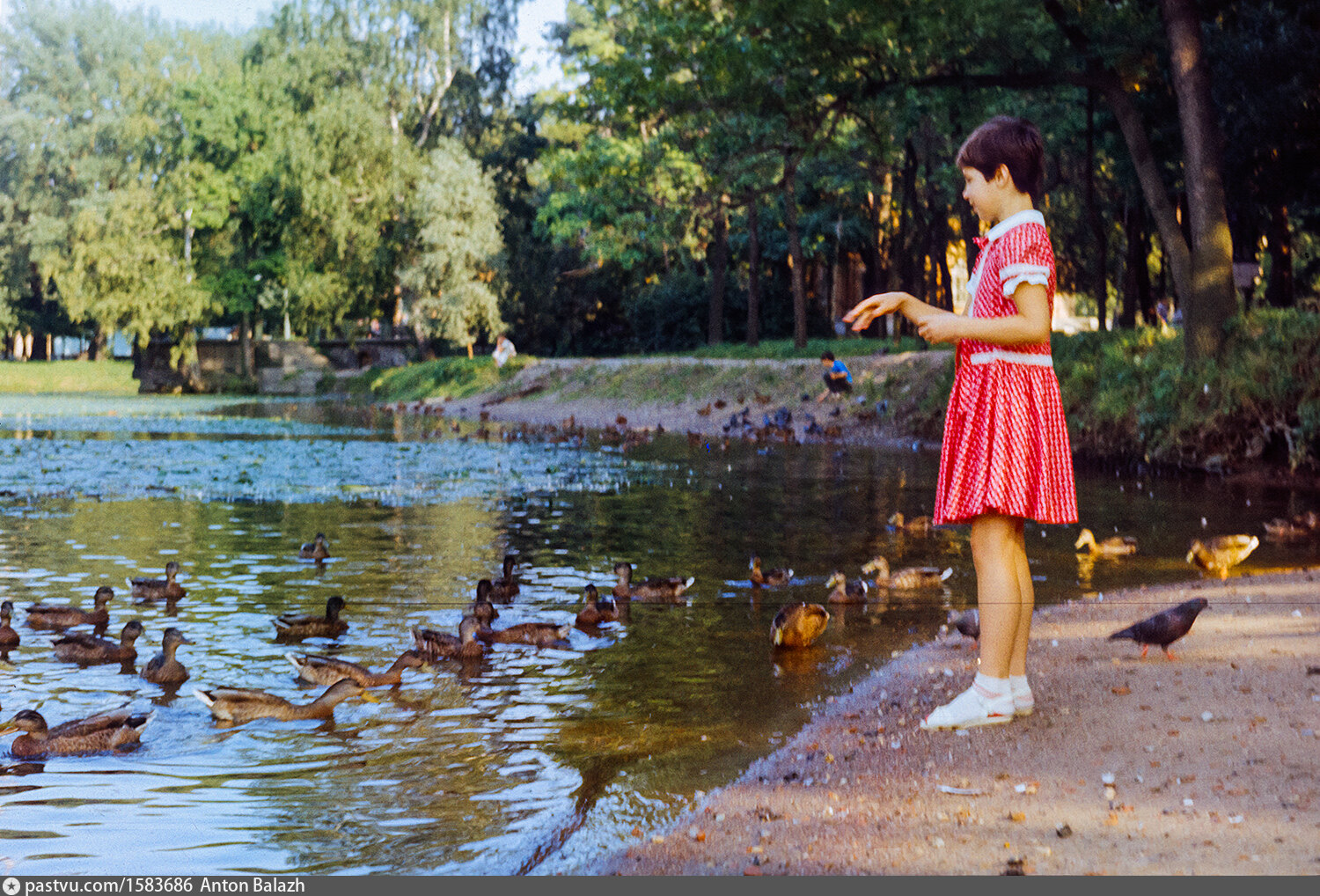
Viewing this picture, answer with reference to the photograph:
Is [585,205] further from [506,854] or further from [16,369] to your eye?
[506,854]

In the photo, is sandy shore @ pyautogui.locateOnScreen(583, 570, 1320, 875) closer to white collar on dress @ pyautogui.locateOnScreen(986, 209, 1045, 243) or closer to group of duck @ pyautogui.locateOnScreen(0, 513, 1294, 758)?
group of duck @ pyautogui.locateOnScreen(0, 513, 1294, 758)

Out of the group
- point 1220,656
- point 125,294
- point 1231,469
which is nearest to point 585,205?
point 125,294

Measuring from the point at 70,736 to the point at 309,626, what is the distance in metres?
2.75

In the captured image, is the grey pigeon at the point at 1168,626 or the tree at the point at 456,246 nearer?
the grey pigeon at the point at 1168,626

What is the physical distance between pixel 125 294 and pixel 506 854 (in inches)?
2387

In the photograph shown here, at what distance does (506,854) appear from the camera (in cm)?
502

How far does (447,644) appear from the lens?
8.52 meters

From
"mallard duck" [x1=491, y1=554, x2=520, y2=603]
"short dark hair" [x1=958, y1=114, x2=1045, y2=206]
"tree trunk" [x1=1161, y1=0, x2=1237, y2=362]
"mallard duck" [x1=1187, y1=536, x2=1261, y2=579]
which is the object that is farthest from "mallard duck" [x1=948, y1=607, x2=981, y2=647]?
"tree trunk" [x1=1161, y1=0, x2=1237, y2=362]

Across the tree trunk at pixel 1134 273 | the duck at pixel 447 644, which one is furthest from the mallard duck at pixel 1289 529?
the tree trunk at pixel 1134 273

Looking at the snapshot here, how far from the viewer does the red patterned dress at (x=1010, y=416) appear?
19.4 feet

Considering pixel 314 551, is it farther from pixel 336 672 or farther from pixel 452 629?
pixel 336 672

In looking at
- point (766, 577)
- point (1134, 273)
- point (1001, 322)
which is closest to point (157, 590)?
point (766, 577)

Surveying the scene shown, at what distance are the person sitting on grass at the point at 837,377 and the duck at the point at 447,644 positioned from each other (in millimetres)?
24195

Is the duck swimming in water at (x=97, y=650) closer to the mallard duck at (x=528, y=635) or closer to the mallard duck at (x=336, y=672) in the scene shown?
the mallard duck at (x=336, y=672)
